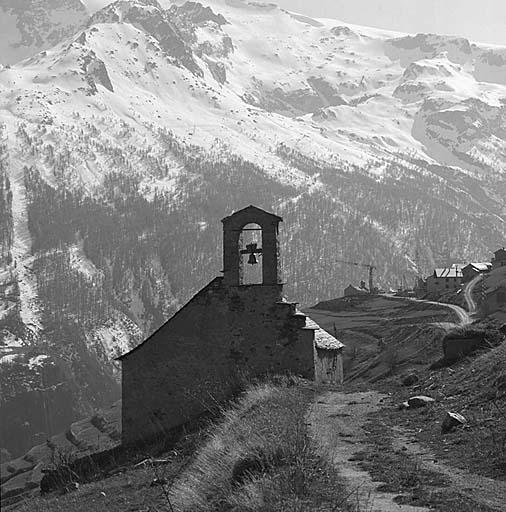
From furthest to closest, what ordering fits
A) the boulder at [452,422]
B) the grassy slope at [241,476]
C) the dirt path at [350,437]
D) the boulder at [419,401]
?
the boulder at [419,401] < the boulder at [452,422] < the dirt path at [350,437] < the grassy slope at [241,476]

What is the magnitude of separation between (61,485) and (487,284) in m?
80.5

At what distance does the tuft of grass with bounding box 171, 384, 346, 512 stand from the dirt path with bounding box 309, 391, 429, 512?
1.22 ft

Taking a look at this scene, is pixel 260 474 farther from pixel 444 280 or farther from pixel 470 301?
pixel 444 280

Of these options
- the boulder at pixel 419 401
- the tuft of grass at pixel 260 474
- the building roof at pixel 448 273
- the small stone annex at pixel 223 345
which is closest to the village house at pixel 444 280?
the building roof at pixel 448 273

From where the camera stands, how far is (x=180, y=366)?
29.3m

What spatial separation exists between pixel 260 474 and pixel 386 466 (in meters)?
2.93

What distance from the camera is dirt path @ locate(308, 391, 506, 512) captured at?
11.0 m

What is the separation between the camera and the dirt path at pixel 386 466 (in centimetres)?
1098

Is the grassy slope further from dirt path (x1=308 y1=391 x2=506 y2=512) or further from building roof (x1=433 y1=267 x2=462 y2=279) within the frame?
building roof (x1=433 y1=267 x2=462 y2=279)

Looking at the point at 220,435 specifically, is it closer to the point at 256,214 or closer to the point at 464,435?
the point at 464,435

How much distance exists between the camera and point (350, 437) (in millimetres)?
17547

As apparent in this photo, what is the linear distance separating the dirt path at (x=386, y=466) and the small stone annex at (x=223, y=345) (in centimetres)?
614

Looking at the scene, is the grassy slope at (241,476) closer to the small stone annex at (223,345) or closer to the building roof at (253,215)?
the small stone annex at (223,345)

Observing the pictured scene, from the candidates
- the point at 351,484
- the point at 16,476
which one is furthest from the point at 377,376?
the point at 16,476
